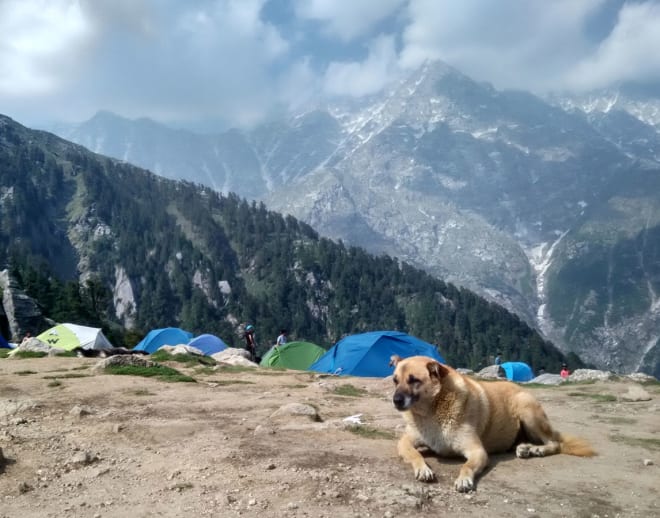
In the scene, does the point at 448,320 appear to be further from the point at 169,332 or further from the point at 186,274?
the point at 169,332

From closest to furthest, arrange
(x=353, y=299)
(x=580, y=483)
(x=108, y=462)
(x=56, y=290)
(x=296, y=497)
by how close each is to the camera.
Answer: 1. (x=296, y=497)
2. (x=580, y=483)
3. (x=108, y=462)
4. (x=56, y=290)
5. (x=353, y=299)

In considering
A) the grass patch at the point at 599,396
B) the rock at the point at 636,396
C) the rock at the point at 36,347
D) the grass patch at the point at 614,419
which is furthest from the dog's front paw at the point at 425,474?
the rock at the point at 36,347

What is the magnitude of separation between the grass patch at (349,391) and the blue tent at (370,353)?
425 inches

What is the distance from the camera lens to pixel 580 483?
7352 millimetres

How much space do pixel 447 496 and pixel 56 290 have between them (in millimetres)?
96999

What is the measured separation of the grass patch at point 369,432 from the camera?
31.7 feet

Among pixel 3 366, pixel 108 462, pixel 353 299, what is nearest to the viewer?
pixel 108 462

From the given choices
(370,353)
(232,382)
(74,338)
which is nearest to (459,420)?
(232,382)

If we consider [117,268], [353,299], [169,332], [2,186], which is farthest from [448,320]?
[2,186]

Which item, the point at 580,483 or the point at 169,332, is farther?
the point at 169,332

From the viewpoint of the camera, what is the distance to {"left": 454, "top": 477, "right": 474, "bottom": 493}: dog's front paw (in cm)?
687

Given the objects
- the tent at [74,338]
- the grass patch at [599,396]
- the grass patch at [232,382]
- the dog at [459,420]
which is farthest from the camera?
the tent at [74,338]

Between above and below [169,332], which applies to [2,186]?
above

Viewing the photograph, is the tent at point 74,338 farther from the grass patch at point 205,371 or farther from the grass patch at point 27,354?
the grass patch at point 205,371
